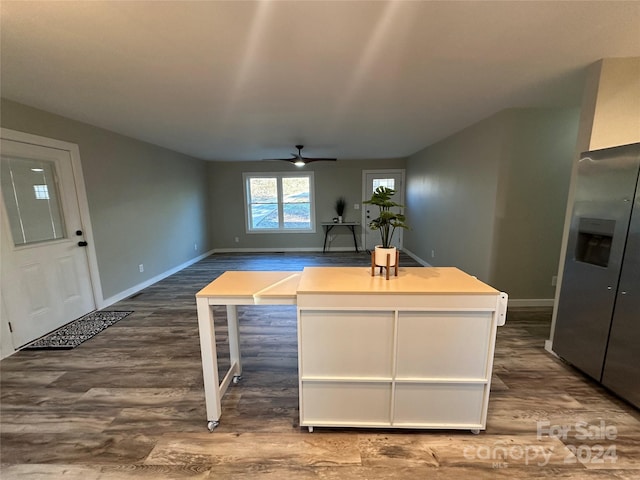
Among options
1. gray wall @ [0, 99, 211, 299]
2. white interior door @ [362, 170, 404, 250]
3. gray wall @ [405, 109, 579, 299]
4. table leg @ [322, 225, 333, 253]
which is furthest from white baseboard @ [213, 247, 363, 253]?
gray wall @ [405, 109, 579, 299]

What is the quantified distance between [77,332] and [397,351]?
3.27 metres

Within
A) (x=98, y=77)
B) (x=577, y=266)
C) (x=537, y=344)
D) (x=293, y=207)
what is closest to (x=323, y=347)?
(x=577, y=266)

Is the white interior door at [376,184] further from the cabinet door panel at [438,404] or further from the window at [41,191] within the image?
the window at [41,191]

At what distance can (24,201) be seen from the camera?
8.66 ft

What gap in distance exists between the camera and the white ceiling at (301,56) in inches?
54.5

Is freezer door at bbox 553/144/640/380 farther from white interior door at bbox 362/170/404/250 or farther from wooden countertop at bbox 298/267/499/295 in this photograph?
white interior door at bbox 362/170/404/250

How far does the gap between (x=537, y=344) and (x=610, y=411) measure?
2.65ft

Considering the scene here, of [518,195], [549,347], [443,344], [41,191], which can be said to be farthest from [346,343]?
[41,191]

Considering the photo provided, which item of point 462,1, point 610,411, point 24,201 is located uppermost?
point 462,1

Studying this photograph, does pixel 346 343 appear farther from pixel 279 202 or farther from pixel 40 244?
pixel 279 202

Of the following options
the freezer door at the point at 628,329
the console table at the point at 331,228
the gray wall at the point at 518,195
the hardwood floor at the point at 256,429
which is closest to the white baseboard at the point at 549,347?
the hardwood floor at the point at 256,429

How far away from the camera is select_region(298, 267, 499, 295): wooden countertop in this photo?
1.42 meters

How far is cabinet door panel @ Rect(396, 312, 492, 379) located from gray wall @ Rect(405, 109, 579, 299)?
7.03 feet

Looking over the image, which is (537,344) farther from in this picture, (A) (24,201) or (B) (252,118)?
(A) (24,201)
